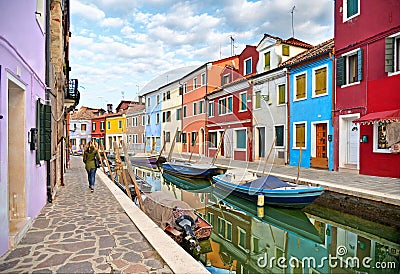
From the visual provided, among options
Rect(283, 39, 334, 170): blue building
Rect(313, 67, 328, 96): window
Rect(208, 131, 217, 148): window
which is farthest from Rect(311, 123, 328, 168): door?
Rect(208, 131, 217, 148): window

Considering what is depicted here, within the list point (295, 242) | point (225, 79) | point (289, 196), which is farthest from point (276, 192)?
point (225, 79)

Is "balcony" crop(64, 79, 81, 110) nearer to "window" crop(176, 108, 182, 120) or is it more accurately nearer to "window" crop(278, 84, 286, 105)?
"window" crop(176, 108, 182, 120)

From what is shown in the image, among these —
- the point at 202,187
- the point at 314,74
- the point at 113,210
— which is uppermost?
the point at 314,74

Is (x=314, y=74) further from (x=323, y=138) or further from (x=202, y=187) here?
(x=202, y=187)

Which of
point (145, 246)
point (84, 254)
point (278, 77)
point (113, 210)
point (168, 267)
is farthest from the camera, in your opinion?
point (278, 77)

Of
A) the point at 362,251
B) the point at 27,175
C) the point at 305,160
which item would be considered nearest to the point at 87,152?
the point at 27,175

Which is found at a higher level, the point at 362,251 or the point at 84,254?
the point at 84,254

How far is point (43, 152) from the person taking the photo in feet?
21.0

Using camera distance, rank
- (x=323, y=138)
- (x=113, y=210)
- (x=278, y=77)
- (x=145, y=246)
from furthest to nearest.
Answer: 1. (x=278, y=77)
2. (x=323, y=138)
3. (x=113, y=210)
4. (x=145, y=246)

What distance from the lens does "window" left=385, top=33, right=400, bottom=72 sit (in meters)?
10.7

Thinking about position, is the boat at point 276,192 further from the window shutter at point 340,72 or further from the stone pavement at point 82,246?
the window shutter at point 340,72

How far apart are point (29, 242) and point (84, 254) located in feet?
3.43

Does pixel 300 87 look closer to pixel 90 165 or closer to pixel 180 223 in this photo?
pixel 90 165

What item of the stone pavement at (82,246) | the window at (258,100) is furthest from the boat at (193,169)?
the stone pavement at (82,246)
